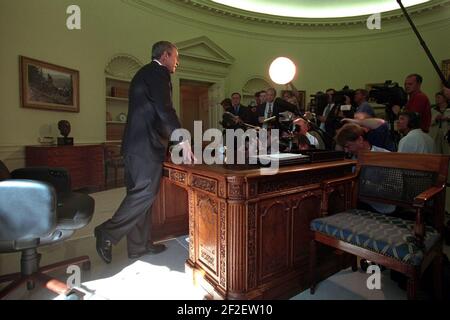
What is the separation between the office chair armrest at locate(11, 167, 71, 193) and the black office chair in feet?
0.27

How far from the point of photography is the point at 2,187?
1.29m

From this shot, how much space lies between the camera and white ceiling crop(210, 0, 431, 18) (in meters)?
6.41

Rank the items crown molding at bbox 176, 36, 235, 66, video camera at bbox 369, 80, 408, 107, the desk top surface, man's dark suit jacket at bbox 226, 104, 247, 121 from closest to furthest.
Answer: the desk top surface → video camera at bbox 369, 80, 408, 107 → man's dark suit jacket at bbox 226, 104, 247, 121 → crown molding at bbox 176, 36, 235, 66

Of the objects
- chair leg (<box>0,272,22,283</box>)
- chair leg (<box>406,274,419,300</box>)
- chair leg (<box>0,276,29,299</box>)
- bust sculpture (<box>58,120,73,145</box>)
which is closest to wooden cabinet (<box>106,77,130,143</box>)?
bust sculpture (<box>58,120,73,145</box>)

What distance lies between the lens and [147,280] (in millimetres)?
1821

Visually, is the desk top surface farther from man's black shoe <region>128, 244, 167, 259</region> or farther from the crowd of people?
man's black shoe <region>128, 244, 167, 259</region>

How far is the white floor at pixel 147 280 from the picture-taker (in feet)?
5.40

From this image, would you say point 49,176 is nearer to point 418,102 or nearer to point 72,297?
point 72,297

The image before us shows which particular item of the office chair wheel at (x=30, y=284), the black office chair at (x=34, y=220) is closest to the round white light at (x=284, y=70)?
the black office chair at (x=34, y=220)

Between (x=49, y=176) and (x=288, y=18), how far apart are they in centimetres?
668

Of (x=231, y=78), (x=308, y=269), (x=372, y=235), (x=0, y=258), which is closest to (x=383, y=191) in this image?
(x=372, y=235)

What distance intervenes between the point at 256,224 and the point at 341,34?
23.1 feet

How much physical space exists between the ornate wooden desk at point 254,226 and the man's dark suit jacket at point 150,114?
10.9 inches

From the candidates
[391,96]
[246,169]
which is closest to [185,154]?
[246,169]
